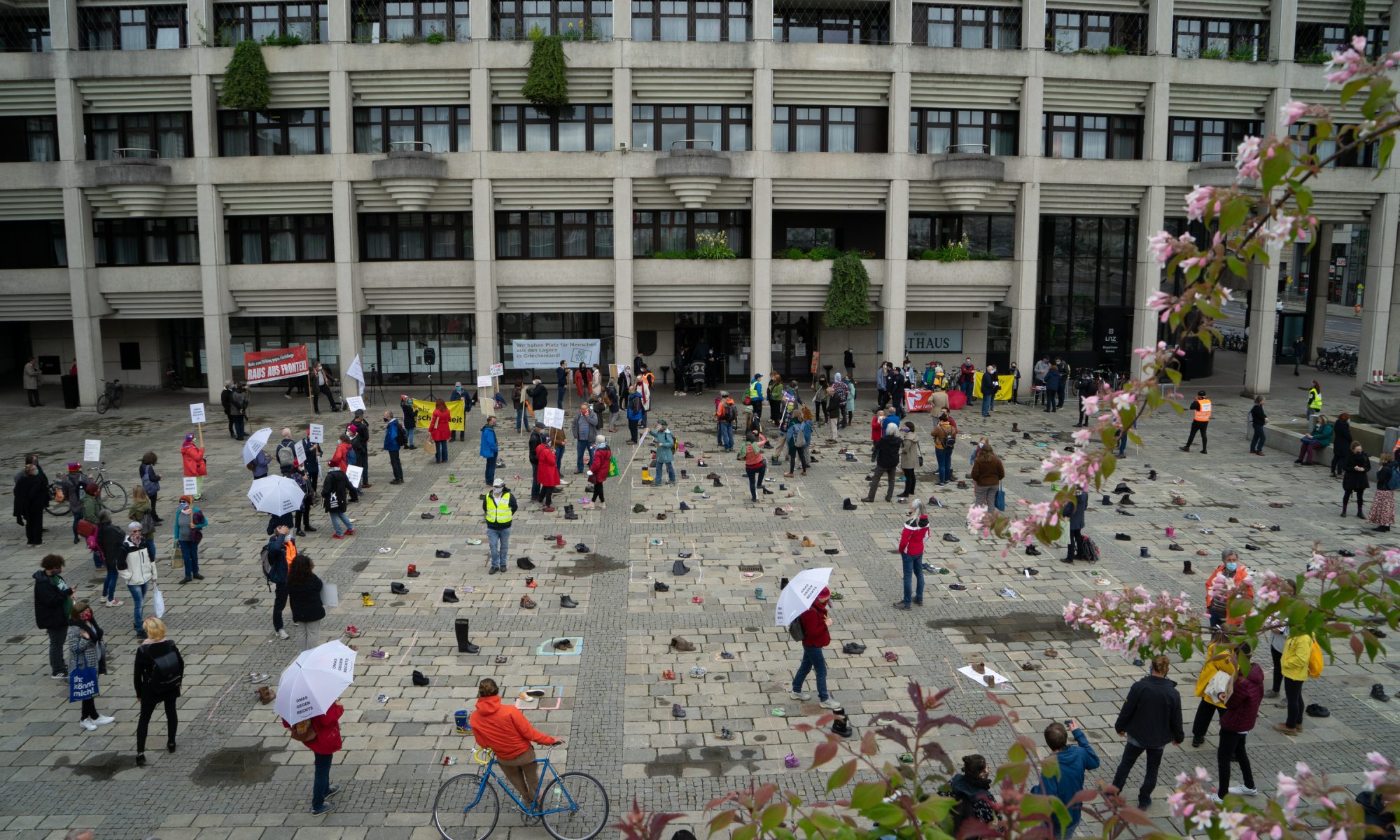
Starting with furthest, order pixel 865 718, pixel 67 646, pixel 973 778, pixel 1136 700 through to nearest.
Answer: pixel 67 646, pixel 865 718, pixel 1136 700, pixel 973 778

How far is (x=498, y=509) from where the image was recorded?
679 inches

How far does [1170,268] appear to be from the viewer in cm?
525

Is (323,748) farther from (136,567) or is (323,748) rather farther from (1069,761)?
(1069,761)

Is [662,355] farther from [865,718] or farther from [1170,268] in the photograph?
[1170,268]

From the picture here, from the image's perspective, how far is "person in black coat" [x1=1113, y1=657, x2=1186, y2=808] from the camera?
10227 millimetres

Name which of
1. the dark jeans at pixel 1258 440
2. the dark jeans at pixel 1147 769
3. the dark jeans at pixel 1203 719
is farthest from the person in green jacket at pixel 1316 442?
the dark jeans at pixel 1147 769

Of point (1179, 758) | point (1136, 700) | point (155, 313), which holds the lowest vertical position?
point (1179, 758)

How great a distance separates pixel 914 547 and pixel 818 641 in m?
3.81

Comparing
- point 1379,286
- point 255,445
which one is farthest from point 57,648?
point 1379,286

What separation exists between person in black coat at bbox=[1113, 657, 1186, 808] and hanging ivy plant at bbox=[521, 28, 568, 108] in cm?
2962

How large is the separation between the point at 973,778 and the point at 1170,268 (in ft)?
15.6

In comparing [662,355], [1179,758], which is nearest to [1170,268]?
[1179,758]

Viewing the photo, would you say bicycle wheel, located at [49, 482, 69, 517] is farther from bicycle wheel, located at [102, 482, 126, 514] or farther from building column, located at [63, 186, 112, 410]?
building column, located at [63, 186, 112, 410]

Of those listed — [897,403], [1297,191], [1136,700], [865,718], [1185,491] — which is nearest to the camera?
[1297,191]
